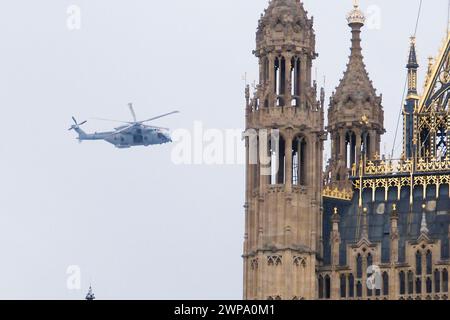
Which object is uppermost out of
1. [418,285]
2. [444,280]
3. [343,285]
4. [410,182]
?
[410,182]

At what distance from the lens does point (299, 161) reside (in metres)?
194

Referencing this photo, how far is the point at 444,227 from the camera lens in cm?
19438

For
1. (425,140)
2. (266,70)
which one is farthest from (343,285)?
(266,70)

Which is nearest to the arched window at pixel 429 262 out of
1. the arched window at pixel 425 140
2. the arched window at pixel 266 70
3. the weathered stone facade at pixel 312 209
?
the weathered stone facade at pixel 312 209

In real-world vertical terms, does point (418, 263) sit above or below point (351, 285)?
above

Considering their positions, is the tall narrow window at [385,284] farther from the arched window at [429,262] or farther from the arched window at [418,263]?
the arched window at [429,262]

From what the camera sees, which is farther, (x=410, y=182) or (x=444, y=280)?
(x=410, y=182)

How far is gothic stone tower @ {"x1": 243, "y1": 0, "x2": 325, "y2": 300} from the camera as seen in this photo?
191 m

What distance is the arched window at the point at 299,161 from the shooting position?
635 ft

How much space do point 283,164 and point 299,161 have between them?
1292 millimetres

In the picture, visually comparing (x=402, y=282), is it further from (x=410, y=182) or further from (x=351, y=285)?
(x=410, y=182)
